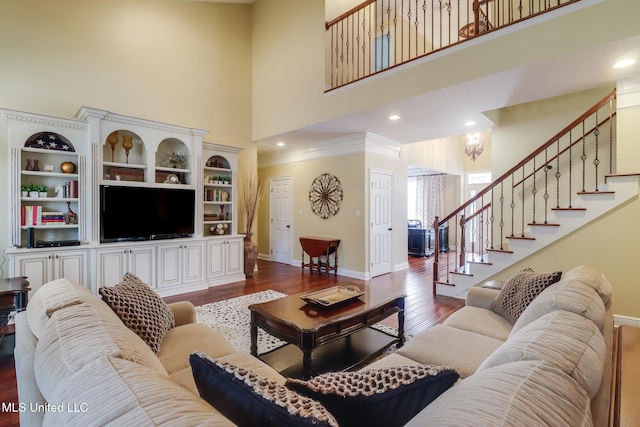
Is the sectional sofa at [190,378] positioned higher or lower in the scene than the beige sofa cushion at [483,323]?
higher

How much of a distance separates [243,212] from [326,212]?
163cm

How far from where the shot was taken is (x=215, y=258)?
496 centimetres

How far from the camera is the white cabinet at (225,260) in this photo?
4.90 meters

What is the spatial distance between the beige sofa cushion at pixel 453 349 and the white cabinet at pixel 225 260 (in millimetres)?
3800

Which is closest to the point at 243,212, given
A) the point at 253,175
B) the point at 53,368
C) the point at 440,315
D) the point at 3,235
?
the point at 253,175

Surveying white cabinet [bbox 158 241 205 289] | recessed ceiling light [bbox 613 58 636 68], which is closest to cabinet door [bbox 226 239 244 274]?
white cabinet [bbox 158 241 205 289]

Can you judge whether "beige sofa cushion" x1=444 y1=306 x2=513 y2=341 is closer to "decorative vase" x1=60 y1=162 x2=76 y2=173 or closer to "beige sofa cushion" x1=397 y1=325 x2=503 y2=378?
"beige sofa cushion" x1=397 y1=325 x2=503 y2=378

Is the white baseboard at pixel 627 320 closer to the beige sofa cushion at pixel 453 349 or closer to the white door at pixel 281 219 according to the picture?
the beige sofa cushion at pixel 453 349

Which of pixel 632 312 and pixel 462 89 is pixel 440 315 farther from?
pixel 462 89

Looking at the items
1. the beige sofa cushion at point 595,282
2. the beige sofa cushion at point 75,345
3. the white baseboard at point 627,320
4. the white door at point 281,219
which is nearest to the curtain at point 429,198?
the white door at point 281,219

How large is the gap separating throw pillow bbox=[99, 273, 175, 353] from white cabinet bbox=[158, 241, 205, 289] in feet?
8.77

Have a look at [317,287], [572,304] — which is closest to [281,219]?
[317,287]

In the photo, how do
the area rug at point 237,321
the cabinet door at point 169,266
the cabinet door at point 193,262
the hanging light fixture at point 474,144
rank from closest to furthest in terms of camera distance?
the area rug at point 237,321 → the cabinet door at point 169,266 → the cabinet door at point 193,262 → the hanging light fixture at point 474,144

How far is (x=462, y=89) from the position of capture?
3404 millimetres
